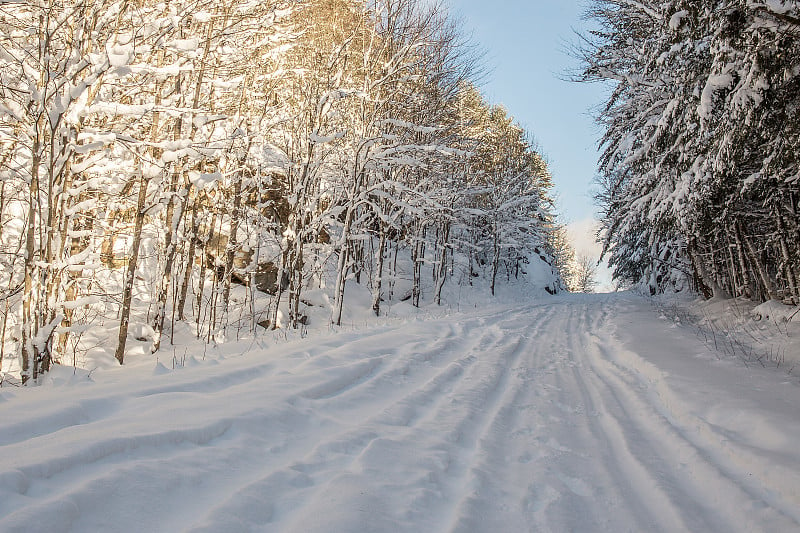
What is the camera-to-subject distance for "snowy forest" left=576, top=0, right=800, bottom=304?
17.1ft

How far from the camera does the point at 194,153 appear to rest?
5.70 metres

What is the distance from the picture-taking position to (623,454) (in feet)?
9.87

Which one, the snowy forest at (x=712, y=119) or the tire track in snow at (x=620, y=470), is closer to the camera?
the tire track in snow at (x=620, y=470)

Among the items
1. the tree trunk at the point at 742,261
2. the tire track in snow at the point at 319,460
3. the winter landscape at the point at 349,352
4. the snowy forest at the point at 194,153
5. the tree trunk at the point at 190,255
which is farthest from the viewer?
the tree trunk at the point at 742,261

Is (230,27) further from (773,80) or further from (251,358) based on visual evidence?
(773,80)

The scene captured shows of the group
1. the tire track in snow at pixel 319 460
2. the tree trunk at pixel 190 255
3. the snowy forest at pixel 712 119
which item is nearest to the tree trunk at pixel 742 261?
the snowy forest at pixel 712 119

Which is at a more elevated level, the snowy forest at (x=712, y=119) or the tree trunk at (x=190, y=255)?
the snowy forest at (x=712, y=119)

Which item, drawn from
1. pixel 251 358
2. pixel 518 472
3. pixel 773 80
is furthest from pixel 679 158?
pixel 251 358

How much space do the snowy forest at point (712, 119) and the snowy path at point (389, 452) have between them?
11.4ft

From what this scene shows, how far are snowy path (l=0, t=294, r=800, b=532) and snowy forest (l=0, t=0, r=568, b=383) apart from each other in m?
2.79

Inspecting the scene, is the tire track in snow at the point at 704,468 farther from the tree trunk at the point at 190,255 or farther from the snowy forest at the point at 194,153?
the tree trunk at the point at 190,255

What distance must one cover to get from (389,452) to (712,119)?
7140 millimetres

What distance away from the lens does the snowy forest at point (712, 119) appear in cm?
522

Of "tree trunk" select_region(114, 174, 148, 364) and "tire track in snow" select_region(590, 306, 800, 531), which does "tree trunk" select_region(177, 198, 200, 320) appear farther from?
"tire track in snow" select_region(590, 306, 800, 531)
